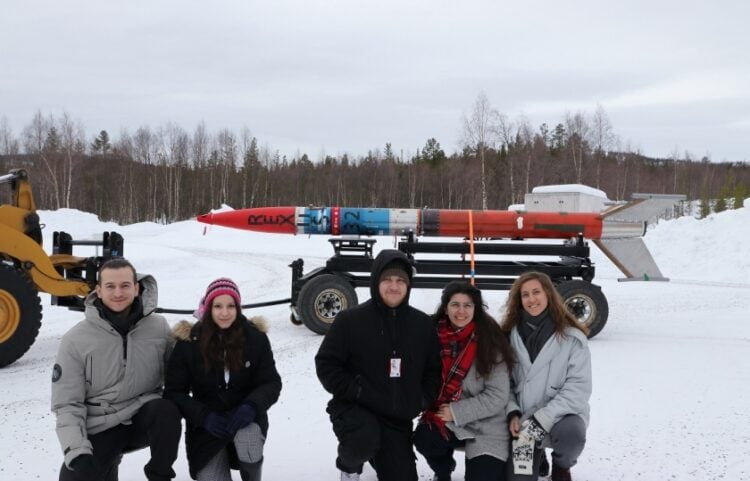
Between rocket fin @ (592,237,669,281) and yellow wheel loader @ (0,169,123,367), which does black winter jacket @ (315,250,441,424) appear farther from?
rocket fin @ (592,237,669,281)

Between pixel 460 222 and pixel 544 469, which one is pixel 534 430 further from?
pixel 460 222

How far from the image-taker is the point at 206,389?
3.02m

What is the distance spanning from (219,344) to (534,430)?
1.82 metres

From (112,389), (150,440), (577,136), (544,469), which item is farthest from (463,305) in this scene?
(577,136)

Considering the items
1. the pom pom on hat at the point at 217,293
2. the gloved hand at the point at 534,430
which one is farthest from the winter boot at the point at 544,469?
the pom pom on hat at the point at 217,293

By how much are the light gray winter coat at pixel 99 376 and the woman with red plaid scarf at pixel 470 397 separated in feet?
5.19

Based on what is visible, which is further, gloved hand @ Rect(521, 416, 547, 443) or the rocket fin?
the rocket fin

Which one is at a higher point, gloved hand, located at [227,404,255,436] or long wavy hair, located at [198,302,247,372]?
long wavy hair, located at [198,302,247,372]

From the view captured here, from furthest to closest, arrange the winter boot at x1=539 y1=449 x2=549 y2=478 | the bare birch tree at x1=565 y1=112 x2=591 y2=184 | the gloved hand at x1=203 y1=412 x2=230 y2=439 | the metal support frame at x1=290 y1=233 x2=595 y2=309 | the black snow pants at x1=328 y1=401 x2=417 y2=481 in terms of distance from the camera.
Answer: the bare birch tree at x1=565 y1=112 x2=591 y2=184 < the metal support frame at x1=290 y1=233 x2=595 y2=309 < the winter boot at x1=539 y1=449 x2=549 y2=478 < the black snow pants at x1=328 y1=401 x2=417 y2=481 < the gloved hand at x1=203 y1=412 x2=230 y2=439

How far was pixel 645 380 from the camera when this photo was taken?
215 inches

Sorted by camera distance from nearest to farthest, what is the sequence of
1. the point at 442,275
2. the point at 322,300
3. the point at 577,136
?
the point at 322,300 < the point at 442,275 < the point at 577,136

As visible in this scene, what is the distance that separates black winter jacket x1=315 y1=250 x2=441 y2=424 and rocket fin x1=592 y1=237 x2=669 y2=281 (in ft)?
20.2

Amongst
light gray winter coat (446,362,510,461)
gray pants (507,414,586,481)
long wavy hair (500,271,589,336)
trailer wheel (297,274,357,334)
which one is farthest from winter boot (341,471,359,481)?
trailer wheel (297,274,357,334)

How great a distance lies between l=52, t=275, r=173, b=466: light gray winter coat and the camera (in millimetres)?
2717
